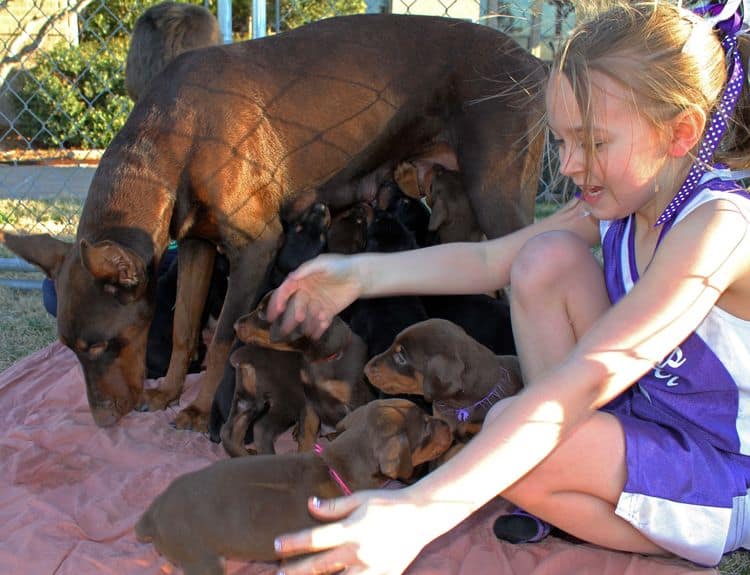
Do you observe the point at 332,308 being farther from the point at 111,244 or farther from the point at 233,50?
the point at 233,50

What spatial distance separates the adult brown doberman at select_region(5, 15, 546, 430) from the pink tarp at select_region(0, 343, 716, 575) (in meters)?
0.22

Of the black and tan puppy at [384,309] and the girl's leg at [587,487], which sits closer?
the girl's leg at [587,487]

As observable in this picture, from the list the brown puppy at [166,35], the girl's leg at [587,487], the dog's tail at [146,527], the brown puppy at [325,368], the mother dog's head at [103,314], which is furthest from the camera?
the brown puppy at [166,35]

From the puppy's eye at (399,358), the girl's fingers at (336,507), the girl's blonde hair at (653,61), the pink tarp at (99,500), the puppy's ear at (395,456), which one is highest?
the girl's blonde hair at (653,61)

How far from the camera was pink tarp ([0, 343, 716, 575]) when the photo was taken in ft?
9.98

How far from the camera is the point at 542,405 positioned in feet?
6.93

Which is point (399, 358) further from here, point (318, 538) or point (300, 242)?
point (318, 538)

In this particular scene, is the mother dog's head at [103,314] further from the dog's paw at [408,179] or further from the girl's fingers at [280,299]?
the dog's paw at [408,179]

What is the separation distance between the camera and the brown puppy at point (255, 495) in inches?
105

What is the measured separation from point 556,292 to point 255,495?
133cm

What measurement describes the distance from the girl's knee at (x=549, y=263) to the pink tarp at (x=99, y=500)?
96cm

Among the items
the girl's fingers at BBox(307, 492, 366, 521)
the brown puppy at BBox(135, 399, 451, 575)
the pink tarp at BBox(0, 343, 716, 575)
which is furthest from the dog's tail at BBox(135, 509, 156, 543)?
the girl's fingers at BBox(307, 492, 366, 521)

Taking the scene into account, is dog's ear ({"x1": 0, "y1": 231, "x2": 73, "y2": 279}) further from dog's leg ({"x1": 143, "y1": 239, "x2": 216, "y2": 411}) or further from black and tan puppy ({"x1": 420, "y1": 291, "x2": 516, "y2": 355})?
black and tan puppy ({"x1": 420, "y1": 291, "x2": 516, "y2": 355})

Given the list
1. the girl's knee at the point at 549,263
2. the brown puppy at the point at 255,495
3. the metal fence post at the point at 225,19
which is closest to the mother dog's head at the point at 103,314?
the brown puppy at the point at 255,495
